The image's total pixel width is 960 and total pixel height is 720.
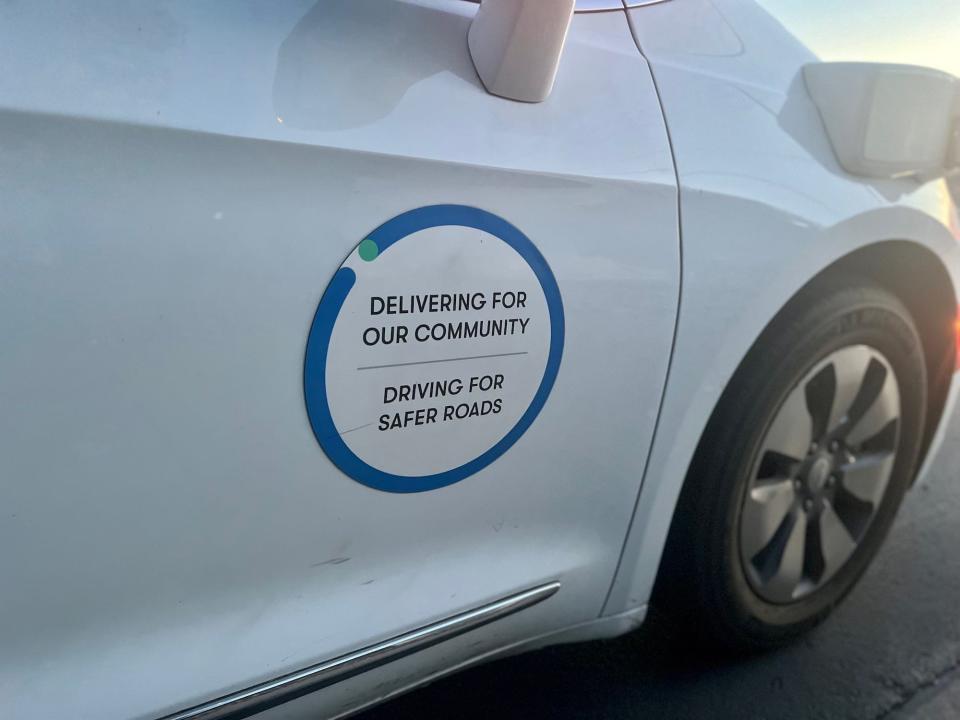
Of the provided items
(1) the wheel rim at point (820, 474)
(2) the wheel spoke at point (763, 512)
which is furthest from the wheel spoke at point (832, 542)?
(2) the wheel spoke at point (763, 512)

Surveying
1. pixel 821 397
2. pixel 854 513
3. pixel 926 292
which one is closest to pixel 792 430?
pixel 821 397

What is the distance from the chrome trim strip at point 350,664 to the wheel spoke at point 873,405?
2.74 feet

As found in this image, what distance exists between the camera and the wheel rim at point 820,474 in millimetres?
1752

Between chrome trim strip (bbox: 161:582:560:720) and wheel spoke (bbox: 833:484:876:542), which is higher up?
chrome trim strip (bbox: 161:582:560:720)

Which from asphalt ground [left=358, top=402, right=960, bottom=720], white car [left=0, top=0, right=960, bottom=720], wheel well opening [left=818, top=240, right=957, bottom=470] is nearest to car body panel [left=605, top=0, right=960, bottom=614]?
white car [left=0, top=0, right=960, bottom=720]

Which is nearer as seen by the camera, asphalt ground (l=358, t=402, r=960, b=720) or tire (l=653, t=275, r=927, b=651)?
tire (l=653, t=275, r=927, b=651)

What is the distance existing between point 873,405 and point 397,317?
122 centimetres

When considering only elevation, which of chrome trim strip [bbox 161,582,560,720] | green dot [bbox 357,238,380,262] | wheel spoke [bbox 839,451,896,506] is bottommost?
wheel spoke [bbox 839,451,896,506]

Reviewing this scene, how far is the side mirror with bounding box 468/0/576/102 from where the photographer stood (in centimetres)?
113

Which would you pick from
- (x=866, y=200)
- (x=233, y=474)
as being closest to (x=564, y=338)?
(x=233, y=474)

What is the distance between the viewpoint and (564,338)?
129cm

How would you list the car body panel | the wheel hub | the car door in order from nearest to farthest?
the car door → the car body panel → the wheel hub

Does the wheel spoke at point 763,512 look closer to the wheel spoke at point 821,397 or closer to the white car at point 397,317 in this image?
the white car at point 397,317

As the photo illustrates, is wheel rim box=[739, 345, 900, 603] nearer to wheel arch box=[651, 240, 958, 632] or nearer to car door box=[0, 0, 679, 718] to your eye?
wheel arch box=[651, 240, 958, 632]
